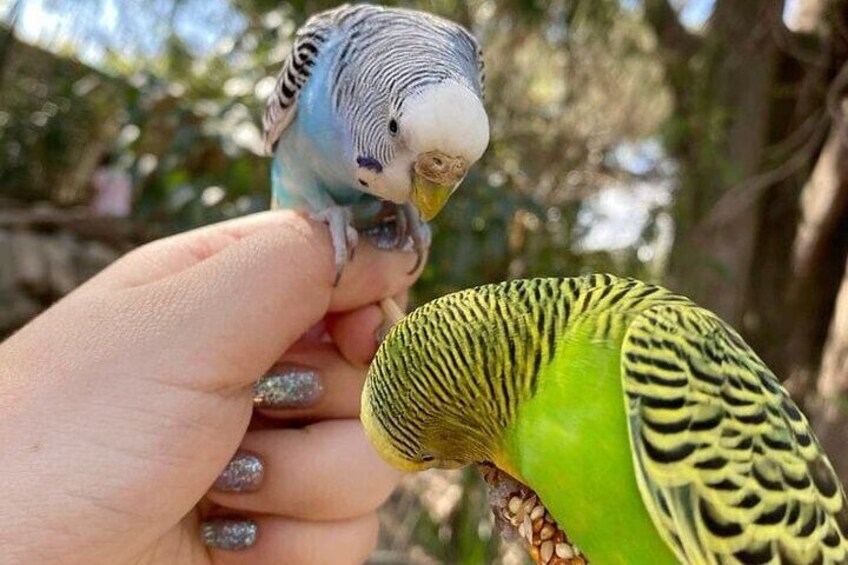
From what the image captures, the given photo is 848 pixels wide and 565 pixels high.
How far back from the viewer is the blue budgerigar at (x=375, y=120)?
103 centimetres

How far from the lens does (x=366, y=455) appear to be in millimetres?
1322

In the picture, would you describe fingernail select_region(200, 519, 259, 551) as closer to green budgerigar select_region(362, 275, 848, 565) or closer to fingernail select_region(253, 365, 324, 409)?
fingernail select_region(253, 365, 324, 409)

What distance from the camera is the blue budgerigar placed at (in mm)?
1031

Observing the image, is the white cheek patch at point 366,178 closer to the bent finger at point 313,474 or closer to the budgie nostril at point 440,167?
the budgie nostril at point 440,167

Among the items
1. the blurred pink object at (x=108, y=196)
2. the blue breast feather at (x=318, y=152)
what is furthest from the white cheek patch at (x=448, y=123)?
the blurred pink object at (x=108, y=196)

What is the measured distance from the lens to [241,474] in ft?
4.13

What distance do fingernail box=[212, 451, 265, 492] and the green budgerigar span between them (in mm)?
442

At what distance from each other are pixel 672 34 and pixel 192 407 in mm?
3054

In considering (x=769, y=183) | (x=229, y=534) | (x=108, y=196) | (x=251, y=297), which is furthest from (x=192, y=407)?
(x=108, y=196)

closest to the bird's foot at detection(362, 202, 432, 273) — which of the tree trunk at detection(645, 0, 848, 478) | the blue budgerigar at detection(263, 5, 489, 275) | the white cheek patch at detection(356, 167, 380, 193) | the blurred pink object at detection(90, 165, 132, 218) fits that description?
the blue budgerigar at detection(263, 5, 489, 275)

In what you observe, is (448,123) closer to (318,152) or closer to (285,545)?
(318,152)

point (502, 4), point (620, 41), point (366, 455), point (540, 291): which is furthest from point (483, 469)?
point (620, 41)

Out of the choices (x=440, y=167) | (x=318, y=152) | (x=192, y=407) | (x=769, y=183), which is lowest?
(x=769, y=183)

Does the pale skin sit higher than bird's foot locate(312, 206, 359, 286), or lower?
lower
